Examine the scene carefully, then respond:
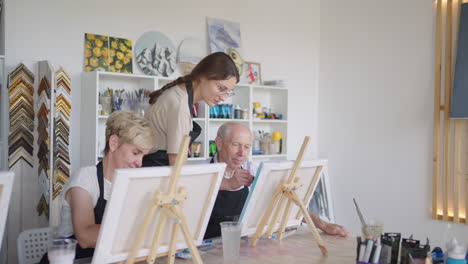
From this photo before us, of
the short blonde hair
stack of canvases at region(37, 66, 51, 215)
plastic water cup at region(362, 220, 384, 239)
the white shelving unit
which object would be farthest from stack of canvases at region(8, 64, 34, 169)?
plastic water cup at region(362, 220, 384, 239)

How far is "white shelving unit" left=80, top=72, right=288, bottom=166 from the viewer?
3857 millimetres

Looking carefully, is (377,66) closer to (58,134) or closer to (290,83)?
(290,83)

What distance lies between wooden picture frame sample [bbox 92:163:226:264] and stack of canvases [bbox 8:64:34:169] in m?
2.24

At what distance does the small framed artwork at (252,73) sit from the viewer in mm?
5148

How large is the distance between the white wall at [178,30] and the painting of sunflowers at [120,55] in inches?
2.9

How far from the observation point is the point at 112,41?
4.18 meters

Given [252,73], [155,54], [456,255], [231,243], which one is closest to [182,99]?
[231,243]

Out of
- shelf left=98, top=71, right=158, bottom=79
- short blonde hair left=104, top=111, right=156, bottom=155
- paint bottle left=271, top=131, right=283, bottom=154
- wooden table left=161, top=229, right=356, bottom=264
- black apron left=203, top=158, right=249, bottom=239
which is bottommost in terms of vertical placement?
wooden table left=161, top=229, right=356, bottom=264

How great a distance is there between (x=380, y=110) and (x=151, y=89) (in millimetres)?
2475

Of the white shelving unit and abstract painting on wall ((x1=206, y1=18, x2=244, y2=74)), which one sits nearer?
the white shelving unit

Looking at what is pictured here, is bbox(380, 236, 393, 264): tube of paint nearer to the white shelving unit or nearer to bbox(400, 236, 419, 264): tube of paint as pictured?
bbox(400, 236, 419, 264): tube of paint

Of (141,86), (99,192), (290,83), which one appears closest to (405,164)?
(290,83)

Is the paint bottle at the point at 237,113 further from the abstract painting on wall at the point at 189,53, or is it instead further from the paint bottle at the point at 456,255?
the paint bottle at the point at 456,255

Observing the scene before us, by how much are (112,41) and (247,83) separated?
1516mm
